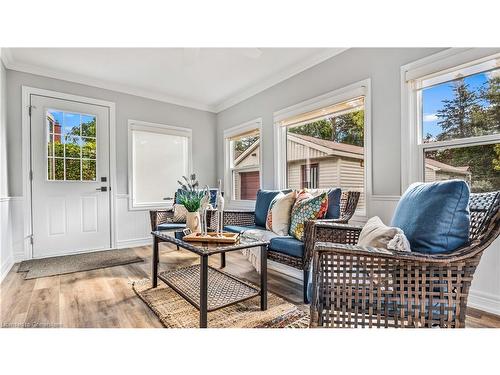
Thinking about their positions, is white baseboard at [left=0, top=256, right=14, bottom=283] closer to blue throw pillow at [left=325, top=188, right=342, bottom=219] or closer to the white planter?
the white planter

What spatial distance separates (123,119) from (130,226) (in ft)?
5.31

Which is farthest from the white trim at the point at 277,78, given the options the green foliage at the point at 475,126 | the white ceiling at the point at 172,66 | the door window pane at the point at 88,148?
the door window pane at the point at 88,148

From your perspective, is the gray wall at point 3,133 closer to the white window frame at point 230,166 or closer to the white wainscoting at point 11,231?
the white wainscoting at point 11,231

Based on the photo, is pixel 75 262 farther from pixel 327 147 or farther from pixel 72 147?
pixel 327 147

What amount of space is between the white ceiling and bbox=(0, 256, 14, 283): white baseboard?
7.38 ft

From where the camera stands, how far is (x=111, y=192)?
3.88 metres

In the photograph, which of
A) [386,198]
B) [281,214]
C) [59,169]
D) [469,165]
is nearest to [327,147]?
[386,198]

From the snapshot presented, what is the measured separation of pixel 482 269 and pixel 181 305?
7.09 feet

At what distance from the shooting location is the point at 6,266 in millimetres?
2838

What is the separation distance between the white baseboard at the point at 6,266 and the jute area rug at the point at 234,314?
5.34 feet

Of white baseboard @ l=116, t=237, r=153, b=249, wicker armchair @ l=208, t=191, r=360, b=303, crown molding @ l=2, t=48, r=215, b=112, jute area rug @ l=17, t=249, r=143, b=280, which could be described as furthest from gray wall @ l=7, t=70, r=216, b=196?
wicker armchair @ l=208, t=191, r=360, b=303

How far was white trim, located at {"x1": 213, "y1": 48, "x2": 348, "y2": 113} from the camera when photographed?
2.86 meters
